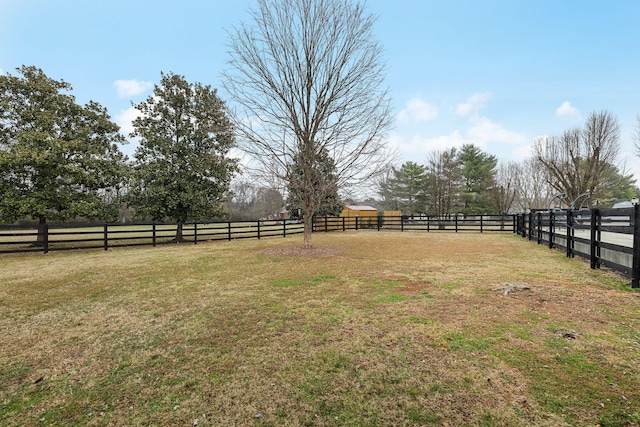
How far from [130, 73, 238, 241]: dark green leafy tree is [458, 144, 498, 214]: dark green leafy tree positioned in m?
26.6

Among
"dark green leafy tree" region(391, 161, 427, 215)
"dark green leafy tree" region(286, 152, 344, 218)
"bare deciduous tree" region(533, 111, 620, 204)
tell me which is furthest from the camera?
"dark green leafy tree" region(391, 161, 427, 215)

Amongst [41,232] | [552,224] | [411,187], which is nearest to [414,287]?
[552,224]

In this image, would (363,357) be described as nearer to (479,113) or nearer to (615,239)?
(615,239)

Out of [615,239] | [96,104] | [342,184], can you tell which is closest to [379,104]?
[342,184]

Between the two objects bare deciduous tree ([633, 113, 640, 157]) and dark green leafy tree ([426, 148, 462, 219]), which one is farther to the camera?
dark green leafy tree ([426, 148, 462, 219])

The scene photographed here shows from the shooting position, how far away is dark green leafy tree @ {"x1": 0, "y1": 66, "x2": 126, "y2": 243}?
33.2 feet

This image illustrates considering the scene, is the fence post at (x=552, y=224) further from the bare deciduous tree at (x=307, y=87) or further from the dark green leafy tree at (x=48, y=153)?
the dark green leafy tree at (x=48, y=153)

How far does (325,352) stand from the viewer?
2.56 meters

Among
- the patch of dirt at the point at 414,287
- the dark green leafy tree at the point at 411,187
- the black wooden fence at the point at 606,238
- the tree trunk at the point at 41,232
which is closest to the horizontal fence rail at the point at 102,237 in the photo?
the tree trunk at the point at 41,232

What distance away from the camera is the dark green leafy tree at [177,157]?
42.3 ft

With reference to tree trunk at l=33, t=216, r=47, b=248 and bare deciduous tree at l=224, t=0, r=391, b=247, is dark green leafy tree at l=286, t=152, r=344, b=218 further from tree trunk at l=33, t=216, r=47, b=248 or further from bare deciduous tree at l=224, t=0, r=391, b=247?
tree trunk at l=33, t=216, r=47, b=248

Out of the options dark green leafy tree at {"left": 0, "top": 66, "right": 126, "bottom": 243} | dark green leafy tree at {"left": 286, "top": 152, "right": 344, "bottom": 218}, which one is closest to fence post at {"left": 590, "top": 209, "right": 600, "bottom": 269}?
dark green leafy tree at {"left": 286, "top": 152, "right": 344, "bottom": 218}

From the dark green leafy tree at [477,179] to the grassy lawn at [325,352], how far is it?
27793mm

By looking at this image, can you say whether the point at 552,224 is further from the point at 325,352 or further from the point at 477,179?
the point at 477,179
